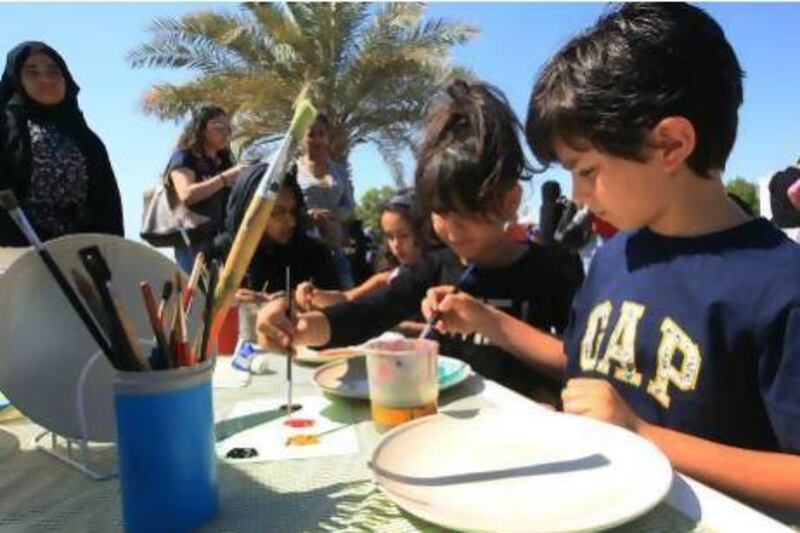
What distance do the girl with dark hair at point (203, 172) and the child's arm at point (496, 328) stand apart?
6.93ft

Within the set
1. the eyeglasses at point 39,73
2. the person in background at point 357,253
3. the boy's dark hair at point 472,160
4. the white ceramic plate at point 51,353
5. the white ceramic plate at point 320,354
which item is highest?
the eyeglasses at point 39,73

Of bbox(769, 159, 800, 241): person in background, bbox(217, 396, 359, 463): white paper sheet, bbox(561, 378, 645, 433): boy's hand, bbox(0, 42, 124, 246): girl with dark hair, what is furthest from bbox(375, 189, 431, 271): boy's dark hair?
bbox(769, 159, 800, 241): person in background

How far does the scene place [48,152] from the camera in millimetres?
2244

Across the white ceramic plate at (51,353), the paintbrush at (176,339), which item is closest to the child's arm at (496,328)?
the white ceramic plate at (51,353)

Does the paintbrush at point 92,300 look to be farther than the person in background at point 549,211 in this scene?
No

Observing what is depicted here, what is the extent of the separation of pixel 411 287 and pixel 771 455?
98 cm

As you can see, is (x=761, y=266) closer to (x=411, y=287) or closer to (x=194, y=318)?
(x=194, y=318)

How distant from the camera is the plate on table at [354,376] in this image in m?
0.94

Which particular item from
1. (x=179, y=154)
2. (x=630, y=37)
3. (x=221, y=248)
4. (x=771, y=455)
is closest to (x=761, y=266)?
(x=771, y=455)

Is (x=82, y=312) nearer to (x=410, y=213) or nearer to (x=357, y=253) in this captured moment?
(x=410, y=213)

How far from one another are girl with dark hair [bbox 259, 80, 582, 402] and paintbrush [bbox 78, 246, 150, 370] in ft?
2.53

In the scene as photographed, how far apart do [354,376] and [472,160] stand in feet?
1.95

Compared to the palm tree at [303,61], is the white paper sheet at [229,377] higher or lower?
lower

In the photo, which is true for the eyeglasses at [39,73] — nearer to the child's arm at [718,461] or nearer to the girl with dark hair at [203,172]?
the girl with dark hair at [203,172]
